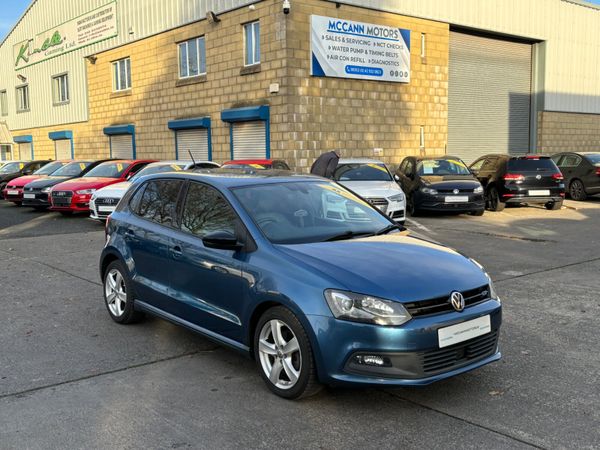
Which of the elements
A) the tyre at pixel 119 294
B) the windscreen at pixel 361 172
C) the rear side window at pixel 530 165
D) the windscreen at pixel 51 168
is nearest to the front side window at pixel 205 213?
the tyre at pixel 119 294

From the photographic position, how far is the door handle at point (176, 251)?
4802mm

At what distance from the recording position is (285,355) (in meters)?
3.92

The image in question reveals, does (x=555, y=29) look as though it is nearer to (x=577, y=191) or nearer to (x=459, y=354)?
(x=577, y=191)

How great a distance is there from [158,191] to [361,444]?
3097 mm

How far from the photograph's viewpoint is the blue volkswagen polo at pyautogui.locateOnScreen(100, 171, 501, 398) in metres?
3.61

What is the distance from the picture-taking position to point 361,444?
3328 millimetres

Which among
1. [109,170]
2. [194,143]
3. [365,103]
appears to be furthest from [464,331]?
[194,143]

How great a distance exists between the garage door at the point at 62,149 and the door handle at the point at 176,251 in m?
27.2

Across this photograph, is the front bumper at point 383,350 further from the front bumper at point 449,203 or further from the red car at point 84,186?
the red car at point 84,186

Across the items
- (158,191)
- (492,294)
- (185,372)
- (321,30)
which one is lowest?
(185,372)

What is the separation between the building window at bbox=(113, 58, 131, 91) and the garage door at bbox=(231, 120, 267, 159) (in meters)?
7.64

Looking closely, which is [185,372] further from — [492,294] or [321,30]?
[321,30]

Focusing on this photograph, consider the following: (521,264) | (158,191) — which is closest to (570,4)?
(521,264)

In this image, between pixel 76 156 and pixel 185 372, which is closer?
pixel 185 372
